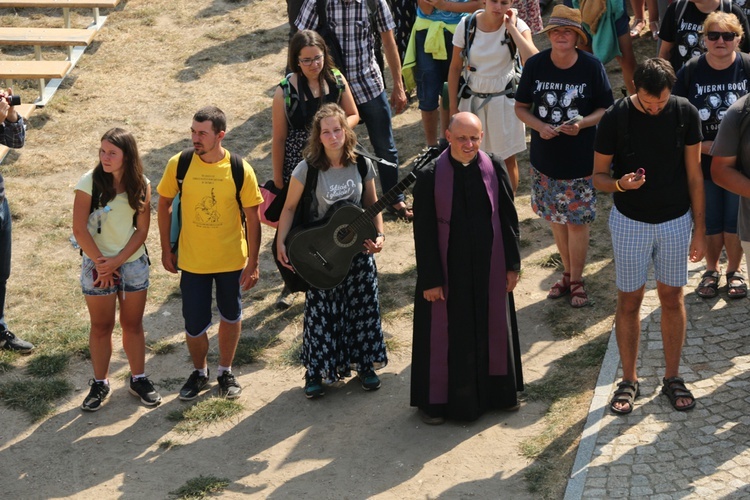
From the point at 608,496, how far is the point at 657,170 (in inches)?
70.6

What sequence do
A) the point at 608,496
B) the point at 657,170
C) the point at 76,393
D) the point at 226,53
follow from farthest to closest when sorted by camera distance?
1. the point at 226,53
2. the point at 76,393
3. the point at 657,170
4. the point at 608,496

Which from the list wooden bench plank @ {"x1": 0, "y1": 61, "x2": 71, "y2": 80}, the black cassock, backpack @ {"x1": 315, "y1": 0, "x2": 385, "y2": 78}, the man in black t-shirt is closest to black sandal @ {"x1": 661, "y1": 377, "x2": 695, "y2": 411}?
the man in black t-shirt

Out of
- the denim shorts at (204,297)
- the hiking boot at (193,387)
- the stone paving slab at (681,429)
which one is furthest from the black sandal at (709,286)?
the hiking boot at (193,387)

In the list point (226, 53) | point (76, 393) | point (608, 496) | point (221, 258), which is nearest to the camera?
point (608, 496)

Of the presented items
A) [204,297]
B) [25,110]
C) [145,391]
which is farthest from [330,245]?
[25,110]

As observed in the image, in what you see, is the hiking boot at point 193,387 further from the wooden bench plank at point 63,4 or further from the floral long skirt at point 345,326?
the wooden bench plank at point 63,4

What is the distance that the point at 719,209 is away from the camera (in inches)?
300

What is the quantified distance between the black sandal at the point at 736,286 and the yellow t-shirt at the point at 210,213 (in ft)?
10.8

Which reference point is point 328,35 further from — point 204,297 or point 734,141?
A: point 734,141

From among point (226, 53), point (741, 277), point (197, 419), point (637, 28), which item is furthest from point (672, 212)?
point (226, 53)

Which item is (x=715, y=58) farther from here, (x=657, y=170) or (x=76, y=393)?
(x=76, y=393)

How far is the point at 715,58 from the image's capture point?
7.10 m

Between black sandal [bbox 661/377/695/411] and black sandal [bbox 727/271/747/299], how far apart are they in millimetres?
1296

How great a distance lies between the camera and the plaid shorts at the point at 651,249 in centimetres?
632
